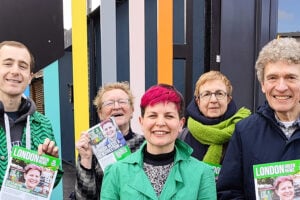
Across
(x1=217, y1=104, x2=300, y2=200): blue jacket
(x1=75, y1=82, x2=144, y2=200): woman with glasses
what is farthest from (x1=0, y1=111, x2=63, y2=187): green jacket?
(x1=217, y1=104, x2=300, y2=200): blue jacket

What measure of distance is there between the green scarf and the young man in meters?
0.87

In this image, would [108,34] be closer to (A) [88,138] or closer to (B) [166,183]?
(A) [88,138]

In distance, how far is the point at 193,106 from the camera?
247 cm

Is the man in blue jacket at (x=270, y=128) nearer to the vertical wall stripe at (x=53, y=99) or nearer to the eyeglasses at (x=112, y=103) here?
the eyeglasses at (x=112, y=103)

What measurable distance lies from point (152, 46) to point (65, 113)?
326 cm

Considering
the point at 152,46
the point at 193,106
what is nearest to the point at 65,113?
the point at 152,46

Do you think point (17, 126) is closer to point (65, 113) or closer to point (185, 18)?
point (185, 18)

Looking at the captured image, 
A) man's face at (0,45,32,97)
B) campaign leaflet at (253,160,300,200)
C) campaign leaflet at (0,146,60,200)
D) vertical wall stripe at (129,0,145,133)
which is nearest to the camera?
campaign leaflet at (253,160,300,200)

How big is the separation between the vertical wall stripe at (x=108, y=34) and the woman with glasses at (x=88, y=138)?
125 cm

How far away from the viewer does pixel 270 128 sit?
5.74 feet

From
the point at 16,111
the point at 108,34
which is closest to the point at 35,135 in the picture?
the point at 16,111

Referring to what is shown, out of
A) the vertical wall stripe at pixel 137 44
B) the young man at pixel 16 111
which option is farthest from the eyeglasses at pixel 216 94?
the vertical wall stripe at pixel 137 44

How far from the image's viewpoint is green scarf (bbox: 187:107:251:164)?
2.21 m

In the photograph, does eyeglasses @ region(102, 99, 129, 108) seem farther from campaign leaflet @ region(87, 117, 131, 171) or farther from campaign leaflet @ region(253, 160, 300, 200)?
campaign leaflet @ region(253, 160, 300, 200)
